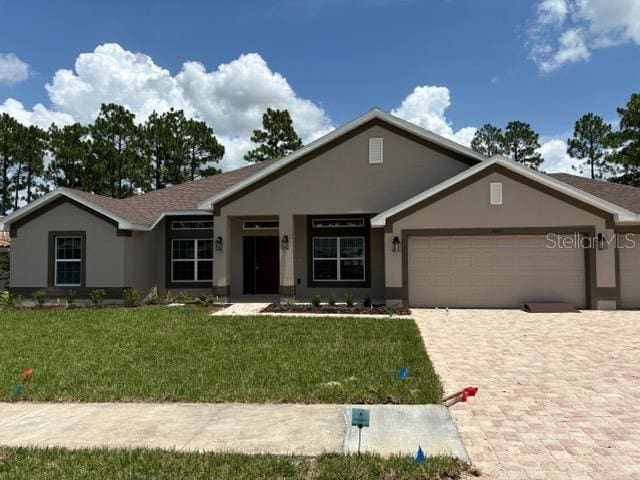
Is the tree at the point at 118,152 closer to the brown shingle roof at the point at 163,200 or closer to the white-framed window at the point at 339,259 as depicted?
the brown shingle roof at the point at 163,200

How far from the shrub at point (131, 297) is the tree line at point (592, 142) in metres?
29.2

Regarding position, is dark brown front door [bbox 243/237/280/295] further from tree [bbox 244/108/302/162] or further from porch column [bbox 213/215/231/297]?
tree [bbox 244/108/302/162]

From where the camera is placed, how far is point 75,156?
111ft

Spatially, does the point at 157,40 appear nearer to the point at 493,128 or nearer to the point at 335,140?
the point at 335,140

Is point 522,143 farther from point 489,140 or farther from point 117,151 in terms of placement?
point 117,151

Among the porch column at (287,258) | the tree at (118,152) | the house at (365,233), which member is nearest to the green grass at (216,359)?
the porch column at (287,258)

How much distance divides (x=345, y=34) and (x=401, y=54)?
83.1 inches

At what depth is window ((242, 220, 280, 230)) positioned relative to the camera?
18.2 m

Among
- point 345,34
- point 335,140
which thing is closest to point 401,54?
point 345,34

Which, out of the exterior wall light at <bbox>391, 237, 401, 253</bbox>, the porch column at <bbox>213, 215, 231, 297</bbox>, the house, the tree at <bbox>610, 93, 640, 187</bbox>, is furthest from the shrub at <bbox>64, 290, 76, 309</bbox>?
the tree at <bbox>610, 93, 640, 187</bbox>

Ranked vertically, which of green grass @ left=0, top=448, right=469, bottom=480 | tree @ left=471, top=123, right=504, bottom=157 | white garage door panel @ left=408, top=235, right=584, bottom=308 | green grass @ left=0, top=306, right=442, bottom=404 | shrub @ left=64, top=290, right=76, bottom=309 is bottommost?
green grass @ left=0, top=448, right=469, bottom=480

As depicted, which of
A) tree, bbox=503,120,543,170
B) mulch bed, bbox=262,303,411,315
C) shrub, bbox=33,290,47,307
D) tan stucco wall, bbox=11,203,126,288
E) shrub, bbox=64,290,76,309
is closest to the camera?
mulch bed, bbox=262,303,411,315

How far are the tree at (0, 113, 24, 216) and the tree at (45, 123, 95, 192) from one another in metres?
2.85

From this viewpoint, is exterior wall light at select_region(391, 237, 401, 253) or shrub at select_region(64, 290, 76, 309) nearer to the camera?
exterior wall light at select_region(391, 237, 401, 253)
